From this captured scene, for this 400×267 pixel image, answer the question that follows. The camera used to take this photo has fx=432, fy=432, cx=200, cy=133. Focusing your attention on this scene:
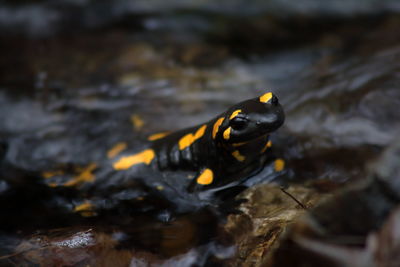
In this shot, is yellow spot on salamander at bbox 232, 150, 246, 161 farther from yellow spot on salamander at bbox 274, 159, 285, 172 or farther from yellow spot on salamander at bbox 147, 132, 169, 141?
yellow spot on salamander at bbox 147, 132, 169, 141

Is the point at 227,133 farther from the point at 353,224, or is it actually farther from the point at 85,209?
the point at 353,224

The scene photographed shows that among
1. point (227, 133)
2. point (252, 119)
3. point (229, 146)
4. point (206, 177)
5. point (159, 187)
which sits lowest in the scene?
point (159, 187)

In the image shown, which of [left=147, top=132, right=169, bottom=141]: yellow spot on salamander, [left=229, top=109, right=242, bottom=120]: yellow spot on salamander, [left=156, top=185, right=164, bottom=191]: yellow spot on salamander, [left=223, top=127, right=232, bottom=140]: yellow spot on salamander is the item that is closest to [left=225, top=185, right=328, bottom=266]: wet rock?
[left=223, top=127, right=232, bottom=140]: yellow spot on salamander

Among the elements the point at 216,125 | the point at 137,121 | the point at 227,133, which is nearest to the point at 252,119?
the point at 227,133

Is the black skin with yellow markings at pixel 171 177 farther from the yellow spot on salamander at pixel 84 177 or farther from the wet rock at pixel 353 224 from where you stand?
the wet rock at pixel 353 224

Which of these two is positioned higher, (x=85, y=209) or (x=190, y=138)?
(x=190, y=138)

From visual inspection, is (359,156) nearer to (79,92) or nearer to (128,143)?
(128,143)

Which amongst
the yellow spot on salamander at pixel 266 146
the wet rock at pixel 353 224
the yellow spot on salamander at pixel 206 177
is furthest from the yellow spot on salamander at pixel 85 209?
the wet rock at pixel 353 224
